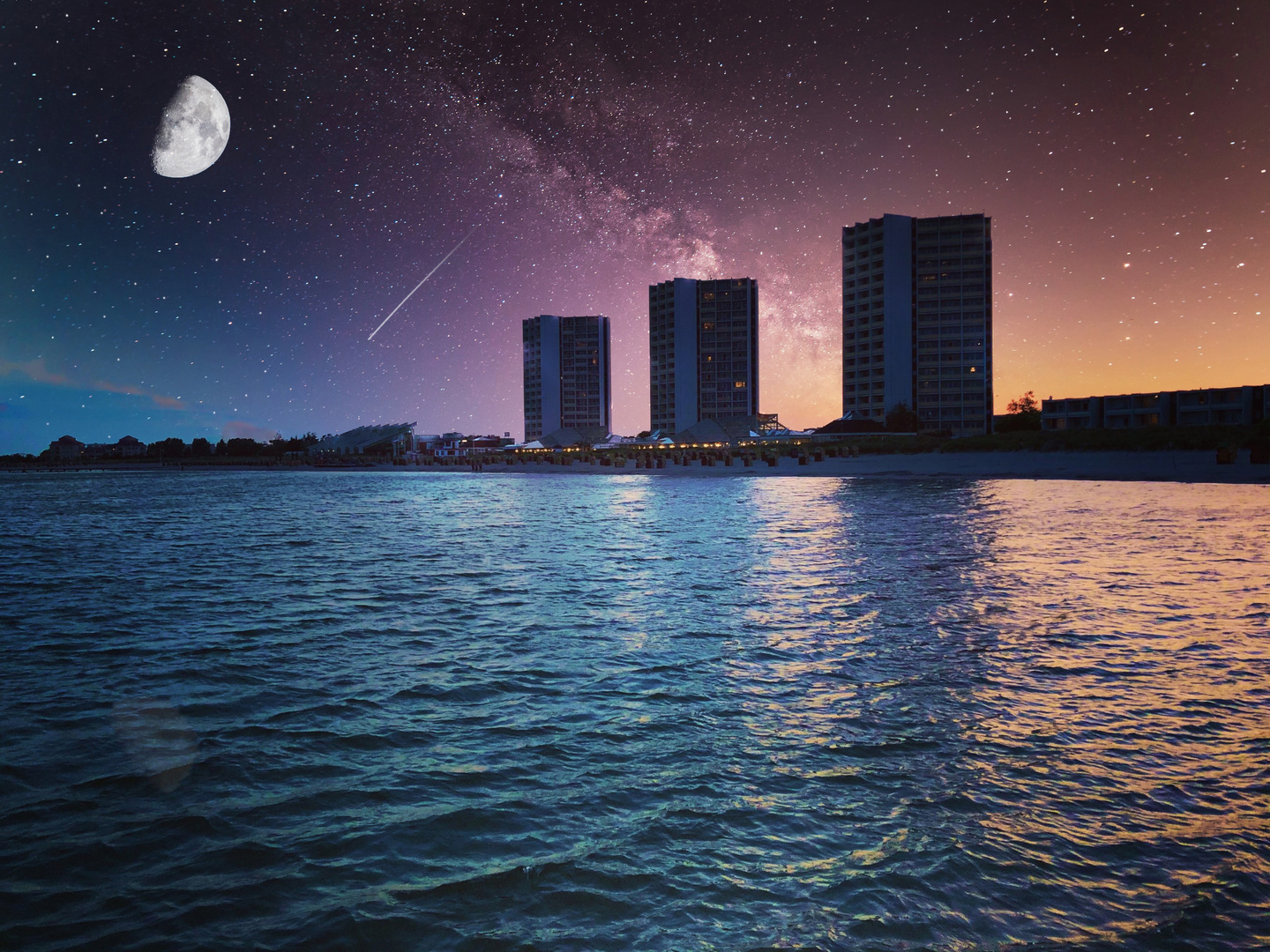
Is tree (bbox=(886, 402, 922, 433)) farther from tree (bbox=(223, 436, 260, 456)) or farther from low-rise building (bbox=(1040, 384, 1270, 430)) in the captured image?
tree (bbox=(223, 436, 260, 456))

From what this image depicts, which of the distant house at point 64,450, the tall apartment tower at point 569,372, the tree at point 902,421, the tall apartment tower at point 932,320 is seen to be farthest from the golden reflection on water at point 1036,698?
the distant house at point 64,450

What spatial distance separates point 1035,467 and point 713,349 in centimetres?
12539

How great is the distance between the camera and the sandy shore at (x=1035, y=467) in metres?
34.1

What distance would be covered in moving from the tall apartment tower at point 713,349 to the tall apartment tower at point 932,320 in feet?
115

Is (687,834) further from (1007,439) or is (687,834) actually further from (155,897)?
Result: (1007,439)

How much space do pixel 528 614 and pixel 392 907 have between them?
672cm

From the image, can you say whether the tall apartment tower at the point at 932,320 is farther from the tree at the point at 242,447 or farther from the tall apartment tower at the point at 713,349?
the tree at the point at 242,447

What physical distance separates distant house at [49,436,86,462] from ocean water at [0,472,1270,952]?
226m

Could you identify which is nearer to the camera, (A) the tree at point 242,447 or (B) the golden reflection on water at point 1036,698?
(B) the golden reflection on water at point 1036,698

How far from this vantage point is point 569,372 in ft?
635

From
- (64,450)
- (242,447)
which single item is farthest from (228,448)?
(64,450)

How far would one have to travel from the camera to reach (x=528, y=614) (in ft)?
33.4

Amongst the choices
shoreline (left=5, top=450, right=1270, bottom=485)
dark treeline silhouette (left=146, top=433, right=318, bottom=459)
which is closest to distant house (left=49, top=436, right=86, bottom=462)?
dark treeline silhouette (left=146, top=433, right=318, bottom=459)

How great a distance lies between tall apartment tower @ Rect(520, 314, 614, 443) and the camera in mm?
192000
